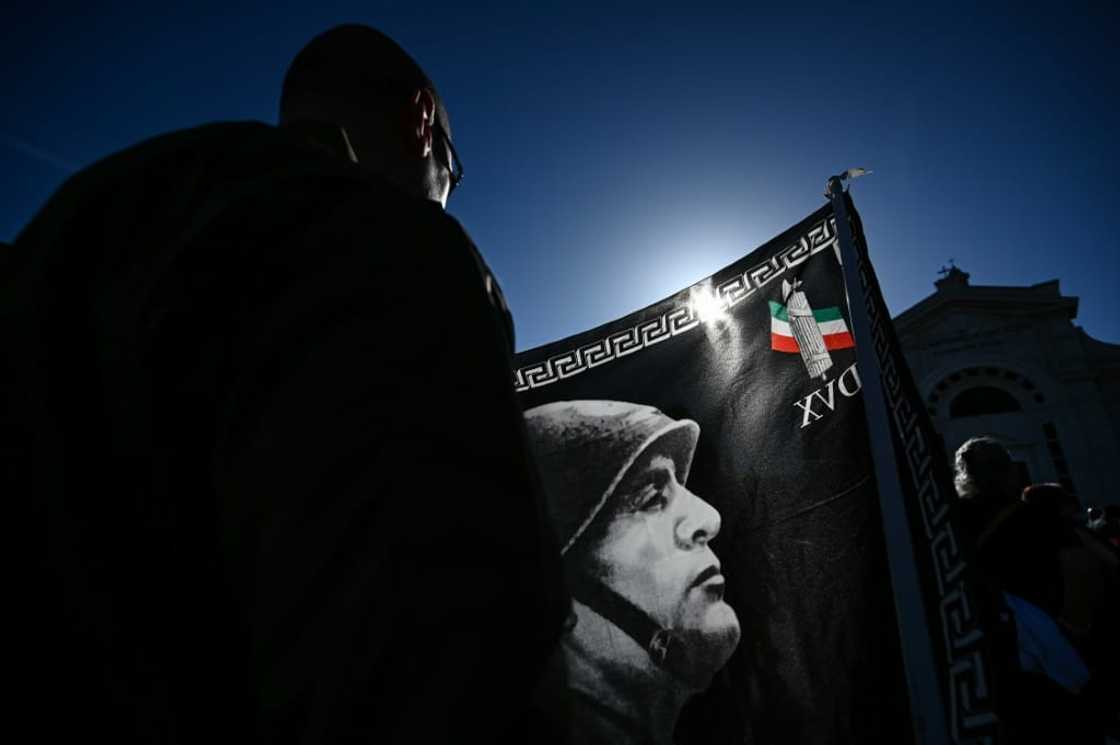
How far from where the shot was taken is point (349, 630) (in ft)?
1.42

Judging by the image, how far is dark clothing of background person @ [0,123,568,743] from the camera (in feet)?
1.46

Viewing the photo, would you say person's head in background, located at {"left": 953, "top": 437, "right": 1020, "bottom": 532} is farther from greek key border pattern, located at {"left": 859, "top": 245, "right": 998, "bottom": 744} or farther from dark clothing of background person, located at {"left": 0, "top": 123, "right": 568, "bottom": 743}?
dark clothing of background person, located at {"left": 0, "top": 123, "right": 568, "bottom": 743}

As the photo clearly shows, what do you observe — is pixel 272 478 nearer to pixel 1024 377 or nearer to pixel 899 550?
pixel 899 550

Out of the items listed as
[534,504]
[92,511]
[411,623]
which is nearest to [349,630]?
[411,623]

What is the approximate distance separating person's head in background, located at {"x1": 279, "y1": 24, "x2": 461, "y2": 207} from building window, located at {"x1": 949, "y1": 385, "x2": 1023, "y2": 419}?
23.6 m

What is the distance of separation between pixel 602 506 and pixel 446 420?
2.15 meters

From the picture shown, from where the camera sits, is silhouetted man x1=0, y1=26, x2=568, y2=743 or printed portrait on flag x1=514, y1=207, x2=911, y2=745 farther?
printed portrait on flag x1=514, y1=207, x2=911, y2=745

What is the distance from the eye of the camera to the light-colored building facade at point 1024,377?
1819 centimetres

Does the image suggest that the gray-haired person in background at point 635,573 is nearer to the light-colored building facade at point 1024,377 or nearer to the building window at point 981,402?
the light-colored building facade at point 1024,377

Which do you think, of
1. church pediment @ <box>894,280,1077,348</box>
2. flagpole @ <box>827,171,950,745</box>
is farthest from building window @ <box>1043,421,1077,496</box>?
flagpole @ <box>827,171,950,745</box>

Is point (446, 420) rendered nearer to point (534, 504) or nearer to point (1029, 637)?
point (534, 504)

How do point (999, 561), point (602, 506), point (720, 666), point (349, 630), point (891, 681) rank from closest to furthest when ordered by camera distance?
point (349, 630), point (891, 681), point (720, 666), point (602, 506), point (999, 561)

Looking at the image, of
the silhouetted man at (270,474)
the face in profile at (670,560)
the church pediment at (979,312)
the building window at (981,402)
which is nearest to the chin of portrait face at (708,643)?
the face in profile at (670,560)

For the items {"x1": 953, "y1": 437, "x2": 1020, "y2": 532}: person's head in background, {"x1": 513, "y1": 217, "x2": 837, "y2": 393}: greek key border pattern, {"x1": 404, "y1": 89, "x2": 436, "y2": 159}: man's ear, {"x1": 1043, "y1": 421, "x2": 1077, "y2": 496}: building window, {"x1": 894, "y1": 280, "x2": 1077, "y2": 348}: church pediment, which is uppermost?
{"x1": 894, "y1": 280, "x2": 1077, "y2": 348}: church pediment
